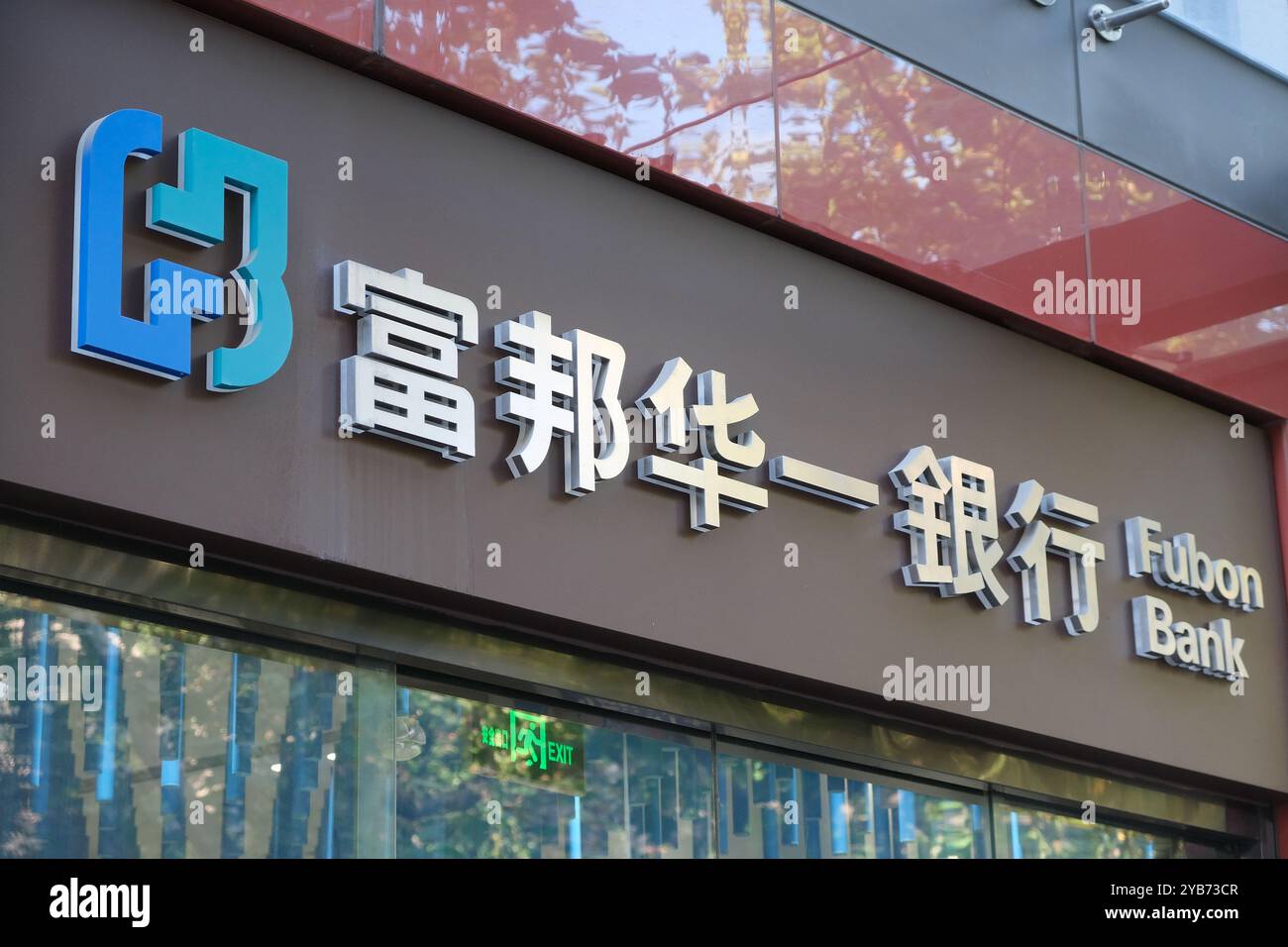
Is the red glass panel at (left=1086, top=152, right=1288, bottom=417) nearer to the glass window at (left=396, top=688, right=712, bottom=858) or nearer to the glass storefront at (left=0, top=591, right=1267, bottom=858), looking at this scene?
the glass storefront at (left=0, top=591, right=1267, bottom=858)

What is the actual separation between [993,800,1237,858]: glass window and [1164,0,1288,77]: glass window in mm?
4339

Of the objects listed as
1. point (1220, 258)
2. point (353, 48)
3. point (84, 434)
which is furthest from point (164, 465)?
point (1220, 258)

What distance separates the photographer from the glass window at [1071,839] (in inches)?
331

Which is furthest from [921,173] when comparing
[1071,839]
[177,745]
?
[177,745]

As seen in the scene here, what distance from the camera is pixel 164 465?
5.51 metres

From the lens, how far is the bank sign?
217 inches

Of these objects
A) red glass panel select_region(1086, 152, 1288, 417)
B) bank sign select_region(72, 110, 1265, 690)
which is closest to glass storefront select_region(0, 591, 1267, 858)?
bank sign select_region(72, 110, 1265, 690)

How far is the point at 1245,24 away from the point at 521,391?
569cm

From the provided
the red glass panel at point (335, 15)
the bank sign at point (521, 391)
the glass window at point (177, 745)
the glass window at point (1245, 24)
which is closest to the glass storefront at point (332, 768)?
the glass window at point (177, 745)

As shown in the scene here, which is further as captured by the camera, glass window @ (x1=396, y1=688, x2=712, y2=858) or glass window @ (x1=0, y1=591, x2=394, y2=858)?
glass window @ (x1=396, y1=688, x2=712, y2=858)

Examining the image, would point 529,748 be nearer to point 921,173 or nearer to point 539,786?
point 539,786
